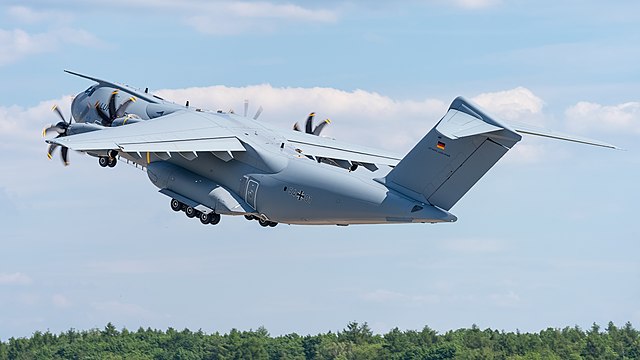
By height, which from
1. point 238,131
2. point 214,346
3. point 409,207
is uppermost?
point 214,346

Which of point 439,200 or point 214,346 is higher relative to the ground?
point 214,346

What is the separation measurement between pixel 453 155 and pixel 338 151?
10353 millimetres

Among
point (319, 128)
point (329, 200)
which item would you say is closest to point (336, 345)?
point (319, 128)

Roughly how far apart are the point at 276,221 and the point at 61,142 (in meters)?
7.55

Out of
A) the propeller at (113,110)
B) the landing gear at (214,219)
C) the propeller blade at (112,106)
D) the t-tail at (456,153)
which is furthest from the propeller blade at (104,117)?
the t-tail at (456,153)

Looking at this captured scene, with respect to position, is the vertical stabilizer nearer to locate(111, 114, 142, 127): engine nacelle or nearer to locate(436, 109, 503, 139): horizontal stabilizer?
locate(436, 109, 503, 139): horizontal stabilizer

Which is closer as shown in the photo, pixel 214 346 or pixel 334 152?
pixel 334 152

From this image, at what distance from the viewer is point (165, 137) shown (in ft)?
143

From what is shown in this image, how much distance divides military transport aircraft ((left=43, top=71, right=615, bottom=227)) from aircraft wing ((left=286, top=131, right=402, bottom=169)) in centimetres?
5

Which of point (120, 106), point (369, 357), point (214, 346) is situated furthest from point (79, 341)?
point (120, 106)

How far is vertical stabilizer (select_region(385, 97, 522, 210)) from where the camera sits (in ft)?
126

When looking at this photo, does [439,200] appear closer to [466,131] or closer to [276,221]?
[466,131]

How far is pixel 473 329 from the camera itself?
393ft

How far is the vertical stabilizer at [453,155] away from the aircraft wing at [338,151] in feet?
26.2
